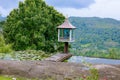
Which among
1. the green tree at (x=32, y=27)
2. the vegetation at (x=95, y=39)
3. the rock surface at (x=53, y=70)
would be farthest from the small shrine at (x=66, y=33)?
the vegetation at (x=95, y=39)

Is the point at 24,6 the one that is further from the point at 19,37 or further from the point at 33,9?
the point at 19,37

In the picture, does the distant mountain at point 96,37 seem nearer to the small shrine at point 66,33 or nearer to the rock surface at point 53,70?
the small shrine at point 66,33

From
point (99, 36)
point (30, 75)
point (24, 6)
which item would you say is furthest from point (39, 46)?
point (99, 36)

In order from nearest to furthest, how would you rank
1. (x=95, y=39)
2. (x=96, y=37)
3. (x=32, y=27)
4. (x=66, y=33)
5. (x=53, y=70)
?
(x=53, y=70) < (x=66, y=33) < (x=32, y=27) < (x=95, y=39) < (x=96, y=37)

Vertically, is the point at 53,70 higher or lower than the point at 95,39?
higher

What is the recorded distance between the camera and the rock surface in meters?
9.31

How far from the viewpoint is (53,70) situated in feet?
31.6

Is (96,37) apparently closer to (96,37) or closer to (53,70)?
(96,37)

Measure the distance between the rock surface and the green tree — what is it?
12.8 metres

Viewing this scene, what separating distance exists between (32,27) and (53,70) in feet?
46.8

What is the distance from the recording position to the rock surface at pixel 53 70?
9312 mm

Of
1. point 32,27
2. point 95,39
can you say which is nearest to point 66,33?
point 32,27

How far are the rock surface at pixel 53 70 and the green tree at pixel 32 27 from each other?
505 inches

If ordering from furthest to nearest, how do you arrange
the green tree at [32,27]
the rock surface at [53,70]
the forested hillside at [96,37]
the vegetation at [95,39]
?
the forested hillside at [96,37] < the vegetation at [95,39] < the green tree at [32,27] < the rock surface at [53,70]
